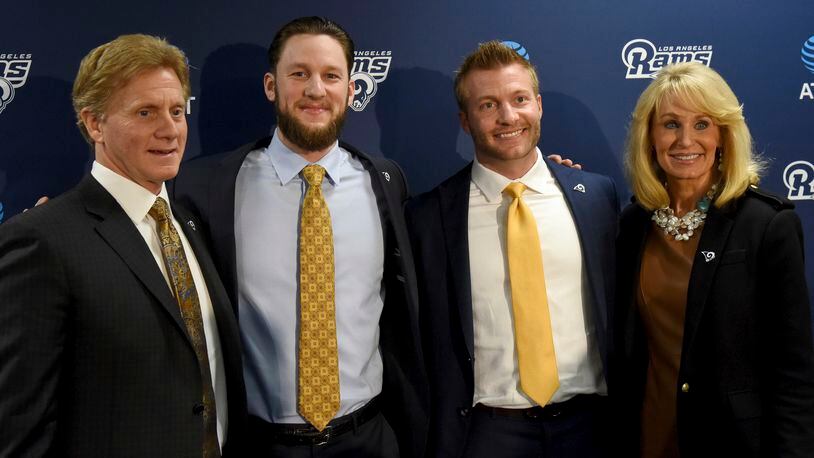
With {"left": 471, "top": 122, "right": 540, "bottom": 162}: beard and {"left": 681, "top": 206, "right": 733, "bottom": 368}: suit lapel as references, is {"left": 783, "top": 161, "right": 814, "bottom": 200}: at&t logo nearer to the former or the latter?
{"left": 681, "top": 206, "right": 733, "bottom": 368}: suit lapel

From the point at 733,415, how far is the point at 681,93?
40.2 inches

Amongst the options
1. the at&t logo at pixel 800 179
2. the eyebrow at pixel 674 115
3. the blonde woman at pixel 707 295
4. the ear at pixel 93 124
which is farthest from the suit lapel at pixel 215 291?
the at&t logo at pixel 800 179

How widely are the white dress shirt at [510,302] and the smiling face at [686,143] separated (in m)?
0.39

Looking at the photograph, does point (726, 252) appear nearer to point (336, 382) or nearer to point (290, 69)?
point (336, 382)

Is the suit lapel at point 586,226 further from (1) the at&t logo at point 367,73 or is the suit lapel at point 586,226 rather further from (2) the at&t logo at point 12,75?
A: (2) the at&t logo at point 12,75

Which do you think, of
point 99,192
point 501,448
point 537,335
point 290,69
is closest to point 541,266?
point 537,335

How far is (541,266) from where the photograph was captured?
226cm

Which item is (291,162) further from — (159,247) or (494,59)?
(494,59)

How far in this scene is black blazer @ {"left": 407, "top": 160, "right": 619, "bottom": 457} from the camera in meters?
2.25

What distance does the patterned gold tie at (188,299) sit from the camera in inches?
68.0

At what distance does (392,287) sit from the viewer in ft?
7.68

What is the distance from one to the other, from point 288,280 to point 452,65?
128 centimetres

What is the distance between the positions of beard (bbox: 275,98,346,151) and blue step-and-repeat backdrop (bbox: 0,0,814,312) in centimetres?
58

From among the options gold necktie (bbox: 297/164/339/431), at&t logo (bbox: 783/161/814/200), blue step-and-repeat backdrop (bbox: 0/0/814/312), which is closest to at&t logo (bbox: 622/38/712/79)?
blue step-and-repeat backdrop (bbox: 0/0/814/312)
